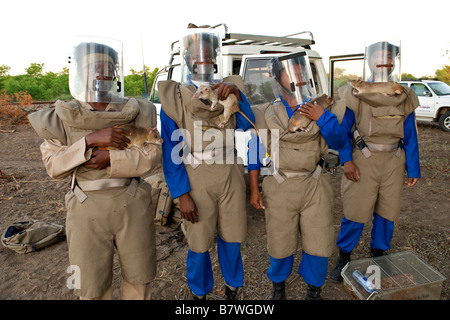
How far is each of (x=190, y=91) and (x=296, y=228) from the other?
1414 mm

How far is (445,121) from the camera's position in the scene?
1155 cm

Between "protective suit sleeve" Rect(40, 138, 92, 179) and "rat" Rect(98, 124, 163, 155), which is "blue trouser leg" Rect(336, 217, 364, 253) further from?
"protective suit sleeve" Rect(40, 138, 92, 179)

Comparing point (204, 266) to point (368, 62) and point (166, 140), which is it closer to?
point (166, 140)

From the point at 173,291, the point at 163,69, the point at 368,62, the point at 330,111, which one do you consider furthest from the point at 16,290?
the point at 163,69

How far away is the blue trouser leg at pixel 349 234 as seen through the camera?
3.07 m

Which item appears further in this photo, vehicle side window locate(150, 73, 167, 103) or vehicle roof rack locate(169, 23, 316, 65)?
vehicle side window locate(150, 73, 167, 103)

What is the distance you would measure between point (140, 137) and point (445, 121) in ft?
43.1

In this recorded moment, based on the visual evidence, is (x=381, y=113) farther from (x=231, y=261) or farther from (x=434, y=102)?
(x=434, y=102)

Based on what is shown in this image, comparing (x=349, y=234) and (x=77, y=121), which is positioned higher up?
(x=77, y=121)

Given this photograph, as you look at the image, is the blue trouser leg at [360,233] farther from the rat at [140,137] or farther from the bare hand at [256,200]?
the rat at [140,137]

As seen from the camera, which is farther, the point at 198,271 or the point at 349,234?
the point at 349,234

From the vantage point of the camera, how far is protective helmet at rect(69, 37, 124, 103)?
79.4 inches

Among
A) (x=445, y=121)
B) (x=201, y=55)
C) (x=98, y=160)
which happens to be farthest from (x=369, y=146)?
(x=445, y=121)

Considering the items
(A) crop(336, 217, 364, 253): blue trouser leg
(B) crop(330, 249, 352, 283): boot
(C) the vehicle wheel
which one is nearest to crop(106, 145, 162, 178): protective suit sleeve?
(A) crop(336, 217, 364, 253): blue trouser leg
